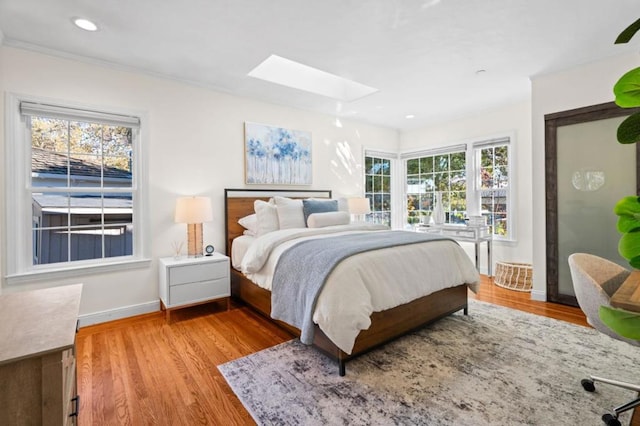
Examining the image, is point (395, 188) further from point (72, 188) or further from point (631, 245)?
point (631, 245)

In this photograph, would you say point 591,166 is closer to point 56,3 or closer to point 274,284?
point 274,284

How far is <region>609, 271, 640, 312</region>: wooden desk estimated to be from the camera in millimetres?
1073

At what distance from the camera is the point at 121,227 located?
321 cm

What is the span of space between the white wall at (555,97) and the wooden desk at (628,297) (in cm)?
240

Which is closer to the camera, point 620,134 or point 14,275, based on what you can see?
point 620,134

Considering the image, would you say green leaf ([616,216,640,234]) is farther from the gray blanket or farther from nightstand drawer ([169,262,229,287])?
nightstand drawer ([169,262,229,287])

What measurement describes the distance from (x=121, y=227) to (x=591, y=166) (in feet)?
16.2

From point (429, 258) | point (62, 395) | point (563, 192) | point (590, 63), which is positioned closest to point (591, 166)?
point (563, 192)

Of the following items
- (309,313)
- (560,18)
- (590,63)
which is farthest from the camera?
(590,63)

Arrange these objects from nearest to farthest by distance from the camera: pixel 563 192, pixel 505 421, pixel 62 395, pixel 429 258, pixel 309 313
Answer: pixel 62 395
pixel 505 421
pixel 309 313
pixel 429 258
pixel 563 192

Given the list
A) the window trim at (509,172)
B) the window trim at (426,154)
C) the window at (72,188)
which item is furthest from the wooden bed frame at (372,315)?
the window trim at (426,154)

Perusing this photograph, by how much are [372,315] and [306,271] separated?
56 cm

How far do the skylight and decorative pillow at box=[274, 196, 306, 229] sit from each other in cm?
140

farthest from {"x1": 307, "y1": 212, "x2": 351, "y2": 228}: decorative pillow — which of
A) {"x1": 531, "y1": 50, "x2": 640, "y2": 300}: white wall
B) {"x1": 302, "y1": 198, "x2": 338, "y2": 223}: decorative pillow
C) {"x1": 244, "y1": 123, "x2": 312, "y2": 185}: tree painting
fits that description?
{"x1": 531, "y1": 50, "x2": 640, "y2": 300}: white wall
